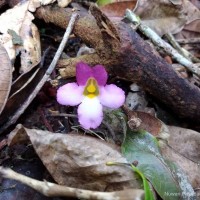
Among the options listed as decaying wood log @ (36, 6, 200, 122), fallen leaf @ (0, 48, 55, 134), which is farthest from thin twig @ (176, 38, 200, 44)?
fallen leaf @ (0, 48, 55, 134)

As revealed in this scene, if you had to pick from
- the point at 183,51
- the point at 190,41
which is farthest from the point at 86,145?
the point at 190,41

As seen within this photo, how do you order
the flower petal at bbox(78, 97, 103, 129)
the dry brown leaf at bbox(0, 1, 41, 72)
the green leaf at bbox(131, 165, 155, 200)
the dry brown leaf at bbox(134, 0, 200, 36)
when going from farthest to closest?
the dry brown leaf at bbox(134, 0, 200, 36), the dry brown leaf at bbox(0, 1, 41, 72), the flower petal at bbox(78, 97, 103, 129), the green leaf at bbox(131, 165, 155, 200)

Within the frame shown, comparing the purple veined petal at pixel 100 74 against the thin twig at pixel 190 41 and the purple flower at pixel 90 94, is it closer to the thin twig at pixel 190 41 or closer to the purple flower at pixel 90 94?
the purple flower at pixel 90 94

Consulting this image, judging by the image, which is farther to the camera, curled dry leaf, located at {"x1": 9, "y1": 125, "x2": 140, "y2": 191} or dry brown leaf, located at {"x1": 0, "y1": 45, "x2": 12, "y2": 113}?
dry brown leaf, located at {"x1": 0, "y1": 45, "x2": 12, "y2": 113}

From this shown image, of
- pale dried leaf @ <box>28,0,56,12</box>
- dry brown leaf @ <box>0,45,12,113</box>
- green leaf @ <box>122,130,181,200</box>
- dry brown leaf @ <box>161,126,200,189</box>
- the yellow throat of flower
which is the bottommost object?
dry brown leaf @ <box>161,126,200,189</box>

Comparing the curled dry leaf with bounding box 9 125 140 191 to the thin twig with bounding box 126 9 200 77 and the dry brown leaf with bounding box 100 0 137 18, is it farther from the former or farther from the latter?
the dry brown leaf with bounding box 100 0 137 18

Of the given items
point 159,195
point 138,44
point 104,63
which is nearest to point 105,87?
point 104,63

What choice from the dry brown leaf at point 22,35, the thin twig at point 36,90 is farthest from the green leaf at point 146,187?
the dry brown leaf at point 22,35
